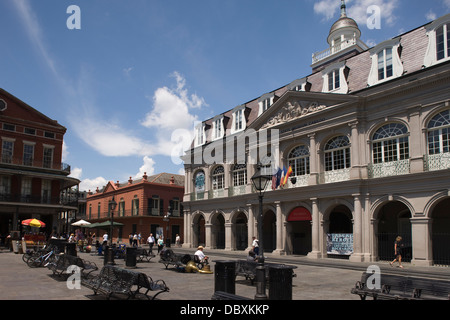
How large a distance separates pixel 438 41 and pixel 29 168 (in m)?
34.6

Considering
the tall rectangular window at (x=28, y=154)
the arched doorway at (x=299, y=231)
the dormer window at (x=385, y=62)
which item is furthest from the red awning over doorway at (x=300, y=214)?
the tall rectangular window at (x=28, y=154)

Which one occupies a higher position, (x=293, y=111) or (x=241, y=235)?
(x=293, y=111)

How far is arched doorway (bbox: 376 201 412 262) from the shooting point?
72.6 ft

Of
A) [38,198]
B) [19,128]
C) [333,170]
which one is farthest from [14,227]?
[333,170]

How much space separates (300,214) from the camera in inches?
1008

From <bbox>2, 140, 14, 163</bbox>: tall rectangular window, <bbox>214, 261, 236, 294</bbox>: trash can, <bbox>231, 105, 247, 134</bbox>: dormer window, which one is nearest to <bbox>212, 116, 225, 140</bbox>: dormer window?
<bbox>231, 105, 247, 134</bbox>: dormer window

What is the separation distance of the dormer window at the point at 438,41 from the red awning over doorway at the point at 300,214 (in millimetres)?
11179

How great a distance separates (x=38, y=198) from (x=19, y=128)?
22.8 ft

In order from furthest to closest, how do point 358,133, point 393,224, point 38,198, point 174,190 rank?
point 174,190
point 38,198
point 393,224
point 358,133

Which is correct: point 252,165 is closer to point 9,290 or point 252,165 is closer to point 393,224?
point 393,224

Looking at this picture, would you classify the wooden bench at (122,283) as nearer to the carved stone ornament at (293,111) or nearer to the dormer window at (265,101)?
the carved stone ornament at (293,111)

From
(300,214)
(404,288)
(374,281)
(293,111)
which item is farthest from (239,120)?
(404,288)

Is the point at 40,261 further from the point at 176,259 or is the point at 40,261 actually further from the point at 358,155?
the point at 358,155

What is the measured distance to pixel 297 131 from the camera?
26.0 meters
